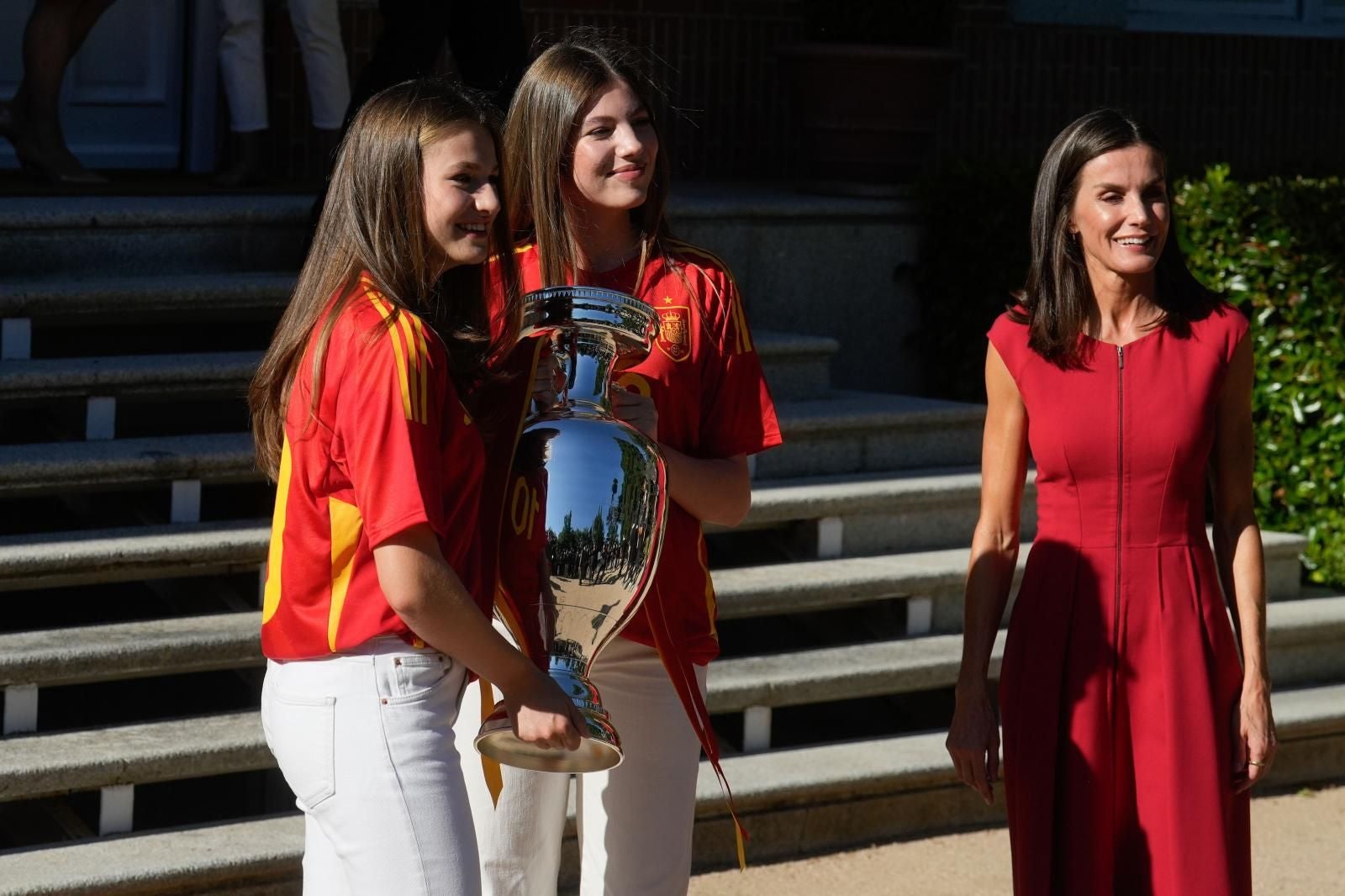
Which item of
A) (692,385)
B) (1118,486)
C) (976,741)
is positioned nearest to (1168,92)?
(1118,486)

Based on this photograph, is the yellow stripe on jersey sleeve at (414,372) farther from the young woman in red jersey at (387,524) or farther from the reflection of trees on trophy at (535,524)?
the reflection of trees on trophy at (535,524)

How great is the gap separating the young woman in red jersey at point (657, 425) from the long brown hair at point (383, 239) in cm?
31

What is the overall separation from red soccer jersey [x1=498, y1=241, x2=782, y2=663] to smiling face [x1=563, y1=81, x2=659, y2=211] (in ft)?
0.48

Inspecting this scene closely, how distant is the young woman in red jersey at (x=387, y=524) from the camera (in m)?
Result: 2.37

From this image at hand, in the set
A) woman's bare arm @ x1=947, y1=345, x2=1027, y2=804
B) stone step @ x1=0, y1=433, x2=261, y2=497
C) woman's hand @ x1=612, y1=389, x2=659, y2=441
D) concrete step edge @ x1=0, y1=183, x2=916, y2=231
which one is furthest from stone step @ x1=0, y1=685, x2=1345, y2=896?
concrete step edge @ x1=0, y1=183, x2=916, y2=231

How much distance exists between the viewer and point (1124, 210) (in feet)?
9.95

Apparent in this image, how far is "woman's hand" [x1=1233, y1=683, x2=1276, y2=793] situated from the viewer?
3037 mm

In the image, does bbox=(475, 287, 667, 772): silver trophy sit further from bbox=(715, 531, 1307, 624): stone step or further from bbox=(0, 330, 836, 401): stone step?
bbox=(0, 330, 836, 401): stone step

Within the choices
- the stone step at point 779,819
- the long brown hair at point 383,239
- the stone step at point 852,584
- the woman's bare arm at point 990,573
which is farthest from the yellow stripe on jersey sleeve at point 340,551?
the stone step at point 852,584

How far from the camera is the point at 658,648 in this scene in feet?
9.45

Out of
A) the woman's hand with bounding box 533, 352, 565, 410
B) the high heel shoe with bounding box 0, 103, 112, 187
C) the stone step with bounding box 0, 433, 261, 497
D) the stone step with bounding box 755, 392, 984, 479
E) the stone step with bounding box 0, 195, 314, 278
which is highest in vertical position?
the high heel shoe with bounding box 0, 103, 112, 187

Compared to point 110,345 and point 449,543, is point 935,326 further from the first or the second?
point 449,543

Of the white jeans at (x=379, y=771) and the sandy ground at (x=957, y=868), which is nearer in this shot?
the white jeans at (x=379, y=771)

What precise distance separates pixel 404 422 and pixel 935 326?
17.3ft
